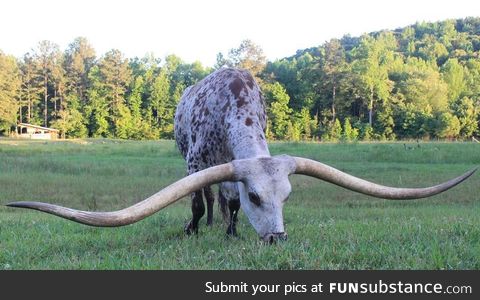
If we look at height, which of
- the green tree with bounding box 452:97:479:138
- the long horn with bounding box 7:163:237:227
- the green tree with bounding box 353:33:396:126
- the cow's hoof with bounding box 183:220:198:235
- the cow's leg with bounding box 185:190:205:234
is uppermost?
the green tree with bounding box 353:33:396:126

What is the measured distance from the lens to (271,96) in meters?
74.8

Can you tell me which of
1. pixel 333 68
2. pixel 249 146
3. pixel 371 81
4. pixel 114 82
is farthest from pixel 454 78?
pixel 249 146

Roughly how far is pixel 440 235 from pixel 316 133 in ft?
227

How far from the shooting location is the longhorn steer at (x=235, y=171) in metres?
4.49

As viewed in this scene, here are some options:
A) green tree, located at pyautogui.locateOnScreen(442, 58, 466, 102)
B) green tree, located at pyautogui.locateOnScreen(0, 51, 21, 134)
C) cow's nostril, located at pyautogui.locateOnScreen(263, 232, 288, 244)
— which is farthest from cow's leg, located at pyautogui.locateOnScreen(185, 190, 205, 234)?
green tree, located at pyautogui.locateOnScreen(442, 58, 466, 102)

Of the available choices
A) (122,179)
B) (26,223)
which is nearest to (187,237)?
(26,223)

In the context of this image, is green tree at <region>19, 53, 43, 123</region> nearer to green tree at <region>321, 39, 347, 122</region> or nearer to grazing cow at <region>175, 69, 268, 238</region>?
green tree at <region>321, 39, 347, 122</region>

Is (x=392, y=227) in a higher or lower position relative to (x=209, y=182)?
lower

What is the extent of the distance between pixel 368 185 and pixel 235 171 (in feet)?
4.51

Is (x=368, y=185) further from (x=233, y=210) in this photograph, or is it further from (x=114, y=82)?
(x=114, y=82)

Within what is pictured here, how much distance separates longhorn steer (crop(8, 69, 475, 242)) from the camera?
177 inches
